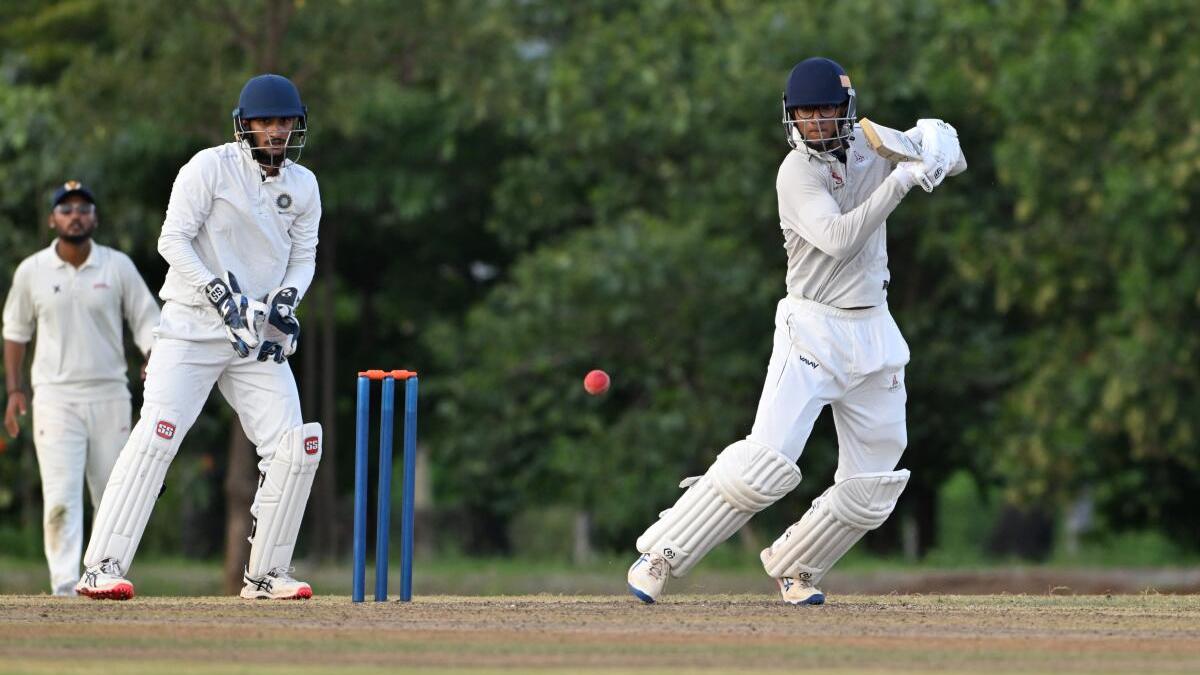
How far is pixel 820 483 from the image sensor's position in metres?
17.4

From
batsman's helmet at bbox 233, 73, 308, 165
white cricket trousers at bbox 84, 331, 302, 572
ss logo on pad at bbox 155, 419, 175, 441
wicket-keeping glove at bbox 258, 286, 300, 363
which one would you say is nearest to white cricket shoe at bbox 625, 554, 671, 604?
Result: white cricket trousers at bbox 84, 331, 302, 572

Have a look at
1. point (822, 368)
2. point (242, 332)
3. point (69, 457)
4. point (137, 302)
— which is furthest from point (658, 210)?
point (242, 332)

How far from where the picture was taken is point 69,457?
985cm

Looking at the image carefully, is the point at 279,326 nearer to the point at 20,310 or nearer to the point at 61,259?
the point at 61,259

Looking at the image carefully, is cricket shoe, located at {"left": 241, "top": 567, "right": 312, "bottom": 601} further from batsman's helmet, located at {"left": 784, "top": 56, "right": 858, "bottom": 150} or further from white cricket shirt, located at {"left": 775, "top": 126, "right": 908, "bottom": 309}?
batsman's helmet, located at {"left": 784, "top": 56, "right": 858, "bottom": 150}

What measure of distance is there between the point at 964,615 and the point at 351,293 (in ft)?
43.5

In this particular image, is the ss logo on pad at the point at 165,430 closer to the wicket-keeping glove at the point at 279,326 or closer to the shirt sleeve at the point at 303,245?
the wicket-keeping glove at the point at 279,326

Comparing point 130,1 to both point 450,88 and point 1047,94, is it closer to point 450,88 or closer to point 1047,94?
point 450,88

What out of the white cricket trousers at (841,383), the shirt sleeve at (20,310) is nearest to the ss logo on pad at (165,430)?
the white cricket trousers at (841,383)

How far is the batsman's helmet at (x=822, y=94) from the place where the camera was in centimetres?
740

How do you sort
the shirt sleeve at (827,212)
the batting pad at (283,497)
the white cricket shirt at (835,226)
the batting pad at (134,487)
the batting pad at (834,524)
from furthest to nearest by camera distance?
the batting pad at (283,497)
the batting pad at (834,524)
the batting pad at (134,487)
the white cricket shirt at (835,226)
the shirt sleeve at (827,212)

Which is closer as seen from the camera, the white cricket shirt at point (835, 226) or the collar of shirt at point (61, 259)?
the white cricket shirt at point (835, 226)

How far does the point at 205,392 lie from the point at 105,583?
31.4 inches

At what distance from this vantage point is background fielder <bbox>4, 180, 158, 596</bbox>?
9828 millimetres
